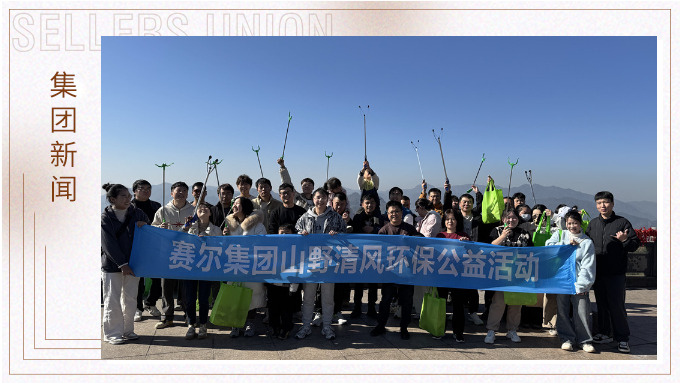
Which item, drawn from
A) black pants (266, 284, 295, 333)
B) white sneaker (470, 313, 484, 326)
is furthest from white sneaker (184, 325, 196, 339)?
white sneaker (470, 313, 484, 326)

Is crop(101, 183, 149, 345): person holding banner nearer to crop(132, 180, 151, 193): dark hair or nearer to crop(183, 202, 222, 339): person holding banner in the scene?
crop(183, 202, 222, 339): person holding banner

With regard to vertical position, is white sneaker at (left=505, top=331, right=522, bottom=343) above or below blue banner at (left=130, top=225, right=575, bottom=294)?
below

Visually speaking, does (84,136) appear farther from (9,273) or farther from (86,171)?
(9,273)

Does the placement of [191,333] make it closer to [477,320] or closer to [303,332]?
[303,332]

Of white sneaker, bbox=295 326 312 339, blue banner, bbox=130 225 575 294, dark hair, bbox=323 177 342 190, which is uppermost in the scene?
dark hair, bbox=323 177 342 190

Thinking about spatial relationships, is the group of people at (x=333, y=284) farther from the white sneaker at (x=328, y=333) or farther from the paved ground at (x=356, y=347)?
the paved ground at (x=356, y=347)

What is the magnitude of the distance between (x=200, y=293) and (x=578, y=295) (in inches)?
170

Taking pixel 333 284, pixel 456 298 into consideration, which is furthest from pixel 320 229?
pixel 456 298

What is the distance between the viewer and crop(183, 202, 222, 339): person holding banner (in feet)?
17.0

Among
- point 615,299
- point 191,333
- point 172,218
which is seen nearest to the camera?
point 615,299

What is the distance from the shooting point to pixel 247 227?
205 inches

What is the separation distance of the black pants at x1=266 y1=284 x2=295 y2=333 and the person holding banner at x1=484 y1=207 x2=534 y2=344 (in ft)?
7.68

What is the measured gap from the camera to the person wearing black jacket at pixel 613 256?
4973mm

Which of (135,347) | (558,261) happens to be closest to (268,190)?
(135,347)
